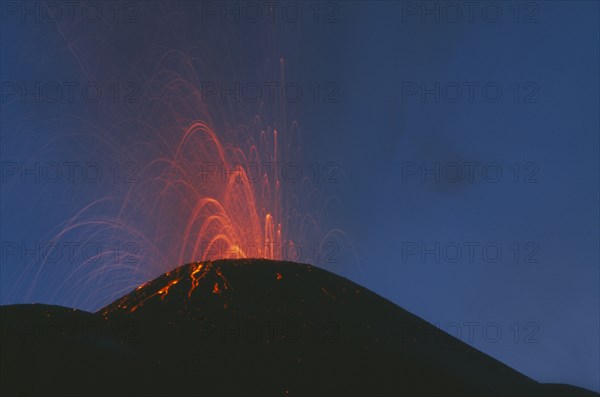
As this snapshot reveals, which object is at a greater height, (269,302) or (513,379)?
(269,302)

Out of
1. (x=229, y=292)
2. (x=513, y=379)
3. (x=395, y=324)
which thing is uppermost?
(x=229, y=292)

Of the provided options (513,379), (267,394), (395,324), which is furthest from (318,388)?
(513,379)

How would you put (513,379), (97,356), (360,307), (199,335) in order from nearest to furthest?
(97,356) < (199,335) < (513,379) < (360,307)

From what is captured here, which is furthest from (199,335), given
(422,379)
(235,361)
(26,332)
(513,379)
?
(513,379)

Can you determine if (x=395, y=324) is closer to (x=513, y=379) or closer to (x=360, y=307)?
(x=360, y=307)

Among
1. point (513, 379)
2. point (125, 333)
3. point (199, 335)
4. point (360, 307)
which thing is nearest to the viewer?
point (125, 333)

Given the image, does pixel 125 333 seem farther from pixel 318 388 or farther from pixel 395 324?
pixel 395 324

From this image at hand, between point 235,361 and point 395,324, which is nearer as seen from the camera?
point 235,361
